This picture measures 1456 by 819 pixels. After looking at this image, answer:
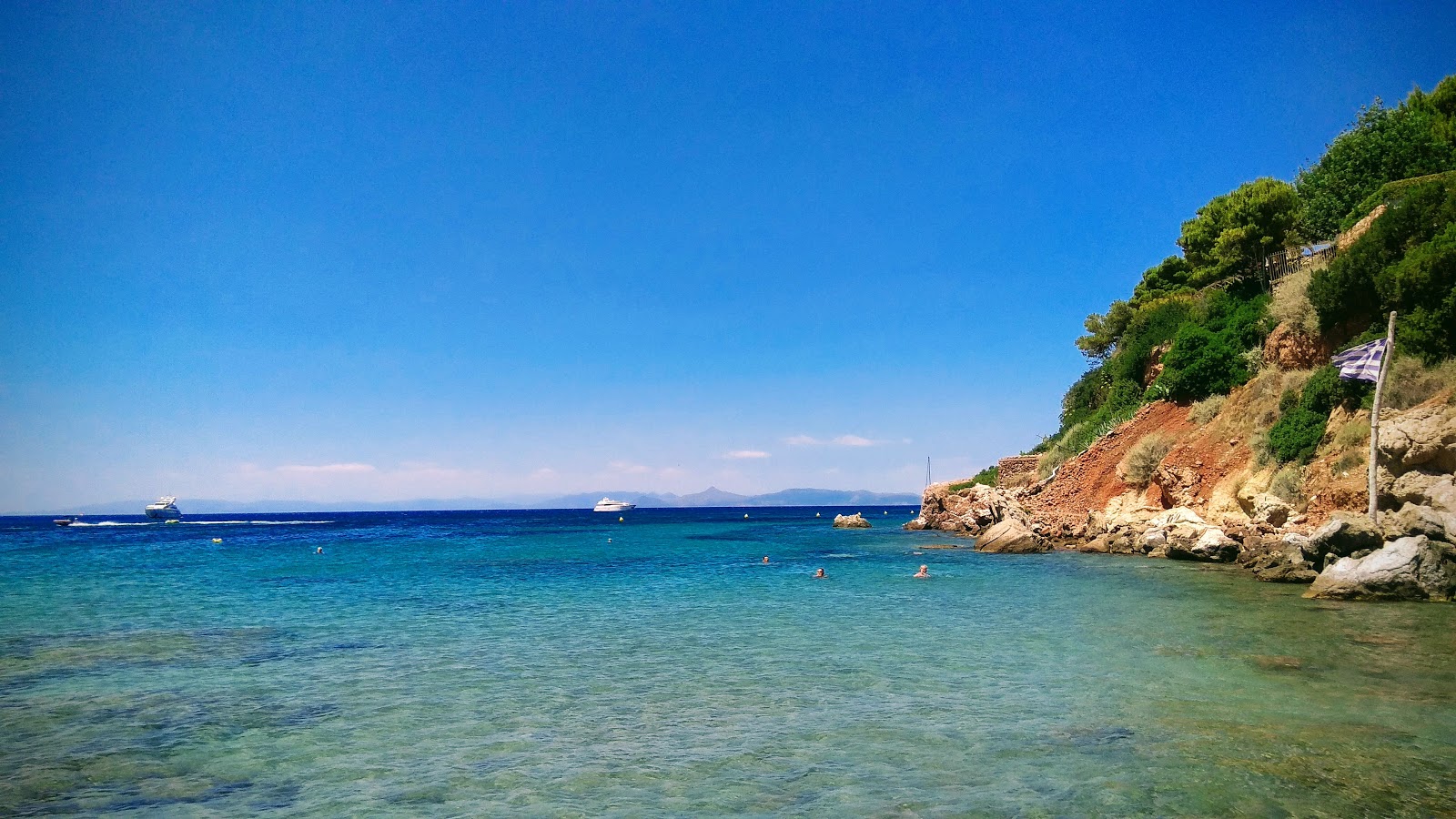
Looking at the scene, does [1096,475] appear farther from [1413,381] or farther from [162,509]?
[162,509]

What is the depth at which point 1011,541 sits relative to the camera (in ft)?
112

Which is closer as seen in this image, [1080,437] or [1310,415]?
[1310,415]

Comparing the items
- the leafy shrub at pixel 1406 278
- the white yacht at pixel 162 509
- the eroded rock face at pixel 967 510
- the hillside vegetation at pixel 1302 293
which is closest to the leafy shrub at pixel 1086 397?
the hillside vegetation at pixel 1302 293

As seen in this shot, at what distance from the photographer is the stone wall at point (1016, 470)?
5478cm

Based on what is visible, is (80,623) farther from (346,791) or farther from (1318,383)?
(1318,383)

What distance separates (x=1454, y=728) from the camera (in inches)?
339

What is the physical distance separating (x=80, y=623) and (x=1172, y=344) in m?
43.4

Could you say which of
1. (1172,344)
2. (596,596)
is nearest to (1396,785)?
(596,596)

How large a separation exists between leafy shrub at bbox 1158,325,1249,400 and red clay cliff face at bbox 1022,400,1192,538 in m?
1.01

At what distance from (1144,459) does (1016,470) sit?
72.6ft

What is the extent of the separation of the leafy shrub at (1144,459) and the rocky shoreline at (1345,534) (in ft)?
3.01

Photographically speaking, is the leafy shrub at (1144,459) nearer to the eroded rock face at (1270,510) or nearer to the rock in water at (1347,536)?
the eroded rock face at (1270,510)

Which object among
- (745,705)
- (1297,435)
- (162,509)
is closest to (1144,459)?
(1297,435)

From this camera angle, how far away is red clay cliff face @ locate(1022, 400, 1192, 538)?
37344 millimetres
